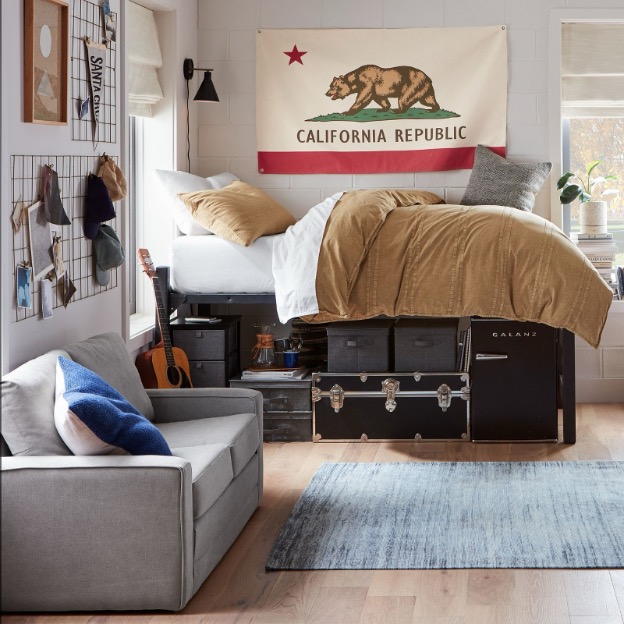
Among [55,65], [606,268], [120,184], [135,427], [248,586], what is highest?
[55,65]

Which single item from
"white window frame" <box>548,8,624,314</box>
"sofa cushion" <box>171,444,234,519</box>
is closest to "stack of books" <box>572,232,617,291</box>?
"white window frame" <box>548,8,624,314</box>

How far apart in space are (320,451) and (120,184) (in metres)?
1.49

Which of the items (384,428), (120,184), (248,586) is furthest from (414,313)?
(248,586)

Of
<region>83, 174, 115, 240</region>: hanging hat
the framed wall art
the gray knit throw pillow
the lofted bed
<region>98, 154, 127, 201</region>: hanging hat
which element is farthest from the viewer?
the gray knit throw pillow

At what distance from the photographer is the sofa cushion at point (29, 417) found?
2576 millimetres

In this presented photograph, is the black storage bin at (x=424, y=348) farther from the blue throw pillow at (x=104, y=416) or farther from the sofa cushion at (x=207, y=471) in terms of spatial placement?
the blue throw pillow at (x=104, y=416)

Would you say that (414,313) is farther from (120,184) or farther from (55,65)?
(55,65)

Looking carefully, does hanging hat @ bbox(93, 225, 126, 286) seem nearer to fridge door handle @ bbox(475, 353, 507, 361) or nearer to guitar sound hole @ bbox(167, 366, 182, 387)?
guitar sound hole @ bbox(167, 366, 182, 387)

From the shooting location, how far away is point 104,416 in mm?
2580

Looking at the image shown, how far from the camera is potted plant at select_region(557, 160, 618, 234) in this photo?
17.1 feet

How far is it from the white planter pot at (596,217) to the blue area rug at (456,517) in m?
1.63

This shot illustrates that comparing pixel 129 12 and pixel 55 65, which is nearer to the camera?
pixel 55 65

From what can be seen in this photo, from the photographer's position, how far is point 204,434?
10.6 ft

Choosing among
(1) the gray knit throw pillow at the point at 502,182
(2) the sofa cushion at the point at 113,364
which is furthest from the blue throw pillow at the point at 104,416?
(1) the gray knit throw pillow at the point at 502,182
